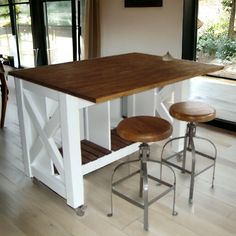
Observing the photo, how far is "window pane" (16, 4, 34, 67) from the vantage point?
679cm

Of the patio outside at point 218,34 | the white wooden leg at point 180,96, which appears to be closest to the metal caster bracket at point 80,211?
the white wooden leg at point 180,96

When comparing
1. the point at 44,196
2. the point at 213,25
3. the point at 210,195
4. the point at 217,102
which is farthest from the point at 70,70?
the point at 217,102

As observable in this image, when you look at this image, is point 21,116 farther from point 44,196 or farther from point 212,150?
point 212,150

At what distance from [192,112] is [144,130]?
0.51m

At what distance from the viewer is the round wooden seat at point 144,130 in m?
1.94

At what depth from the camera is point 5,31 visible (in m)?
7.72

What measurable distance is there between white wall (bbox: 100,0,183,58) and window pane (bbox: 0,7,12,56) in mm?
3607

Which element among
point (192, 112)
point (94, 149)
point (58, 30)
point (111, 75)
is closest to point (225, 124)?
point (192, 112)

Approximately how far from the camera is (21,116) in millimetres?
2520

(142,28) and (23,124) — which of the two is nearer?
(23,124)

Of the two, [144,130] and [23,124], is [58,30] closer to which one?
[23,124]

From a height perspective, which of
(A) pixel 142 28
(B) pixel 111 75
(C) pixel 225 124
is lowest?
(C) pixel 225 124

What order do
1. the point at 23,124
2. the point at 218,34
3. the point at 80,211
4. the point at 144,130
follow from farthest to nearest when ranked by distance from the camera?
the point at 218,34 → the point at 23,124 → the point at 80,211 → the point at 144,130

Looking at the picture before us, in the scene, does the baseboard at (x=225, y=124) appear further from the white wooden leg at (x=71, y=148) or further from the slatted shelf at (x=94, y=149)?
the white wooden leg at (x=71, y=148)
